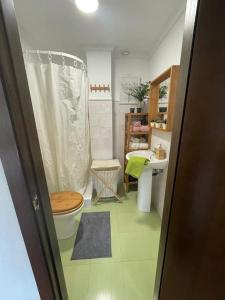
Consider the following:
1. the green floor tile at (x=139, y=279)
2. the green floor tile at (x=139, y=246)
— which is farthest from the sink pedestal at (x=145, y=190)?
the green floor tile at (x=139, y=279)

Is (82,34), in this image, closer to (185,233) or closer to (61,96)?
(61,96)

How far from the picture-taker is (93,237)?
1651mm

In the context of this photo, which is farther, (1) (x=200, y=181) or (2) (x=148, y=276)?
(2) (x=148, y=276)

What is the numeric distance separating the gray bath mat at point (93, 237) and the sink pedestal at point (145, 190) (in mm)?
486

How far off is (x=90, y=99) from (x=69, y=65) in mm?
555

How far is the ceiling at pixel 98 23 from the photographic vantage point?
1341mm

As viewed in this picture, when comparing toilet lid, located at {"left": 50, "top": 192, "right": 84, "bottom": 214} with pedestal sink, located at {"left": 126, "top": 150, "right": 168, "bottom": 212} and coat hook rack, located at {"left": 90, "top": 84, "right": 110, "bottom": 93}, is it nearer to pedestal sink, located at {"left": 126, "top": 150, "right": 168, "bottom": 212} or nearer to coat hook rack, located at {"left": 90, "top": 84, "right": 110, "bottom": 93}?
pedestal sink, located at {"left": 126, "top": 150, "right": 168, "bottom": 212}

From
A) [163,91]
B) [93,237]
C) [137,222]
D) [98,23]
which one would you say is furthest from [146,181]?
[98,23]

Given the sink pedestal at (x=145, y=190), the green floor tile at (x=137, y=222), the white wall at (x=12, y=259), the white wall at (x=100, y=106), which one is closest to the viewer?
the white wall at (x=12, y=259)

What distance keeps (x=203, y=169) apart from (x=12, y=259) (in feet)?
3.09

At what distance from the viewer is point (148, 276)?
126 cm

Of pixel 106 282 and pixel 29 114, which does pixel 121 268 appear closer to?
pixel 106 282

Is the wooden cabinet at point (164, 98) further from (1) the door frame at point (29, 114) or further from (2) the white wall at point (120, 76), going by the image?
(1) the door frame at point (29, 114)

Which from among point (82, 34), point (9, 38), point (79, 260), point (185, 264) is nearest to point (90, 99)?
point (82, 34)
